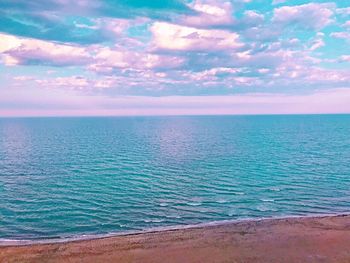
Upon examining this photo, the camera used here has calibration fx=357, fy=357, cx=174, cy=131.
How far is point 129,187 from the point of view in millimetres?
69500

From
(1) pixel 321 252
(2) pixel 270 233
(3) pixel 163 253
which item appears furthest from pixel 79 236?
(1) pixel 321 252

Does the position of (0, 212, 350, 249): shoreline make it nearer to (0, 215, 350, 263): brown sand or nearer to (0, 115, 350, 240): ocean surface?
(0, 115, 350, 240): ocean surface

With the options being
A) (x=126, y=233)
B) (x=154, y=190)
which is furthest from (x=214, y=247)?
(x=154, y=190)

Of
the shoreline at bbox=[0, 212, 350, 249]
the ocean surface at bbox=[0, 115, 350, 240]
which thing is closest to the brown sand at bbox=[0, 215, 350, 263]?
the shoreline at bbox=[0, 212, 350, 249]

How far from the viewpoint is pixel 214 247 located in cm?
4059

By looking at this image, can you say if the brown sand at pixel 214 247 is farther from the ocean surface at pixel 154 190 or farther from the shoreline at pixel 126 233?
the ocean surface at pixel 154 190

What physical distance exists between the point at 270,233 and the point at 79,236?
2474 cm

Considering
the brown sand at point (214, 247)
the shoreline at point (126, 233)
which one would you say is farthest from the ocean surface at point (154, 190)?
the brown sand at point (214, 247)

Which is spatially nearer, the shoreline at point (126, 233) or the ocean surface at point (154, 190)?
the shoreline at point (126, 233)

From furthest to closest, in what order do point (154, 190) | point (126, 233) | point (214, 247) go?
point (154, 190) → point (126, 233) → point (214, 247)

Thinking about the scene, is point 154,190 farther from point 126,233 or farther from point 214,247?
point 214,247

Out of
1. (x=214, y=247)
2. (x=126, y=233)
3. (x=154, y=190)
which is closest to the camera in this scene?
(x=214, y=247)

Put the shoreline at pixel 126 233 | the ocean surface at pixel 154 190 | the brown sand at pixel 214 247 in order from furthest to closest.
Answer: the ocean surface at pixel 154 190, the shoreline at pixel 126 233, the brown sand at pixel 214 247

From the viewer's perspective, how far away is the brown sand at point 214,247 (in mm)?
37844
